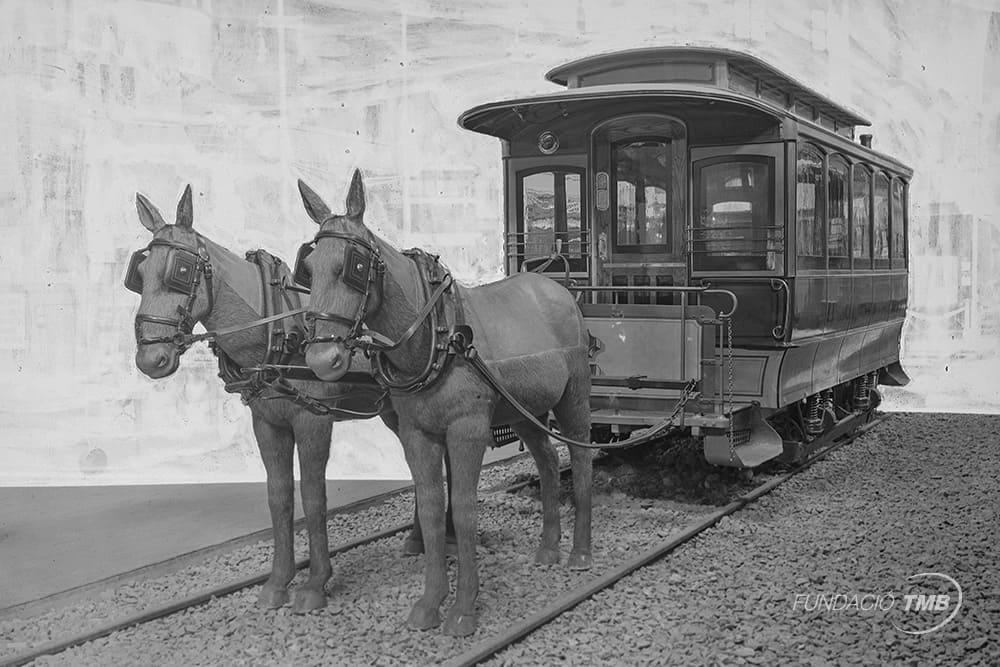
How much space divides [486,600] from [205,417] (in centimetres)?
515

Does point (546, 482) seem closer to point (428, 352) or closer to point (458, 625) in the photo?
point (458, 625)

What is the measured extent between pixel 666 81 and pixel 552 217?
1603mm

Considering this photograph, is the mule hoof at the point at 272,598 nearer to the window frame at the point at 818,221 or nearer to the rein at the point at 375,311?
the rein at the point at 375,311

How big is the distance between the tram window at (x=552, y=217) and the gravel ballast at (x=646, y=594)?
2262 millimetres

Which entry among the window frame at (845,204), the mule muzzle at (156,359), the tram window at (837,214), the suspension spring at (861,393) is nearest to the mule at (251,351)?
the mule muzzle at (156,359)

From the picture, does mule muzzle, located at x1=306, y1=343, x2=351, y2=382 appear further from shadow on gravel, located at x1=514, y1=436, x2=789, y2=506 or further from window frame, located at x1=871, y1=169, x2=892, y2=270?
window frame, located at x1=871, y1=169, x2=892, y2=270

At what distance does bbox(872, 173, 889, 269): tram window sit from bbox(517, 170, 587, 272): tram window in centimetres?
386

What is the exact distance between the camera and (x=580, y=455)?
Answer: 6.25m

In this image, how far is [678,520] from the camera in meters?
7.59

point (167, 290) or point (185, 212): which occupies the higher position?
point (185, 212)

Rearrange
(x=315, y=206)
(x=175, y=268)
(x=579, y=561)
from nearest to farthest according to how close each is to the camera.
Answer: (x=315, y=206)
(x=175, y=268)
(x=579, y=561)

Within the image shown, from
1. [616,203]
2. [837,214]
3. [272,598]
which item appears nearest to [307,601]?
[272,598]

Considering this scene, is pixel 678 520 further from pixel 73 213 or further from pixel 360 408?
pixel 73 213

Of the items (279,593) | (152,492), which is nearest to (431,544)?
(279,593)
